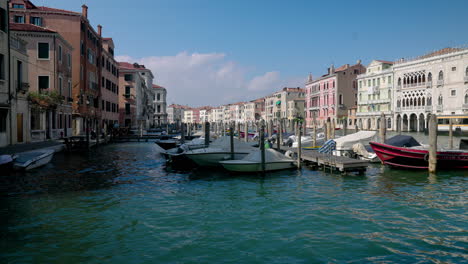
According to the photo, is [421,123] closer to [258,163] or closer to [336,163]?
[336,163]

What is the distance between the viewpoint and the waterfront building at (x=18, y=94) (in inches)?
800

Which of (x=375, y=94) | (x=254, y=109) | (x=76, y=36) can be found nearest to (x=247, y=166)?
(x=76, y=36)

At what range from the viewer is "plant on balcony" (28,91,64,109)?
74.8ft

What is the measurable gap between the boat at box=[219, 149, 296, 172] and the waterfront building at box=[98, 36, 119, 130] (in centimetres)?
2814

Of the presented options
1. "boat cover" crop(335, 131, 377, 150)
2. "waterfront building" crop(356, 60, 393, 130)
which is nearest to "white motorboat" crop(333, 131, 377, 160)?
"boat cover" crop(335, 131, 377, 150)

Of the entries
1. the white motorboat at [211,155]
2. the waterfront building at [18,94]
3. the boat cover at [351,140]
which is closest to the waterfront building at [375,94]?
the boat cover at [351,140]

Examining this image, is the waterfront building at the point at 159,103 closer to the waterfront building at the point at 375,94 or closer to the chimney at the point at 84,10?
the waterfront building at the point at 375,94

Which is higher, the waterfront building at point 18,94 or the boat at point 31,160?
the waterfront building at point 18,94

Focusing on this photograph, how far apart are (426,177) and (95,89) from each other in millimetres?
32833

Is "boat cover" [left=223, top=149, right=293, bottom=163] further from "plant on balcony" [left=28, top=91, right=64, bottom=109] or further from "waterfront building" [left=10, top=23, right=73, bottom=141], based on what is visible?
"waterfront building" [left=10, top=23, right=73, bottom=141]

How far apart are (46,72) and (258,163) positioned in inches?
756

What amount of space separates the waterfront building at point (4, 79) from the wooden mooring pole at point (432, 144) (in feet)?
67.7

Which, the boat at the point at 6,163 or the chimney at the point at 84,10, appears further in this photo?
the chimney at the point at 84,10

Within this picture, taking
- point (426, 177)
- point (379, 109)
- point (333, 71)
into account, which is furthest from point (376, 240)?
point (333, 71)
